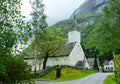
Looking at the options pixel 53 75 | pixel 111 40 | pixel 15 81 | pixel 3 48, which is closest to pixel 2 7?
pixel 3 48

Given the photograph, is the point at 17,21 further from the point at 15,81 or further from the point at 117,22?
the point at 117,22

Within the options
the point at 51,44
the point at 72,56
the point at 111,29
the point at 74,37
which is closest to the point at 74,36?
the point at 74,37

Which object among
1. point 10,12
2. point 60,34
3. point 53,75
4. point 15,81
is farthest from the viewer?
point 60,34

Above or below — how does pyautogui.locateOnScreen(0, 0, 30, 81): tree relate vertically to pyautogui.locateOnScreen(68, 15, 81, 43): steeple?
below

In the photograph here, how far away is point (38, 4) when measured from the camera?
5591 centimetres

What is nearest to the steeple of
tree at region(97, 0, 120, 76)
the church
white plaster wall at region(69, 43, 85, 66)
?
the church

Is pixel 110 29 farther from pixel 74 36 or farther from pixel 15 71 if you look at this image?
pixel 74 36

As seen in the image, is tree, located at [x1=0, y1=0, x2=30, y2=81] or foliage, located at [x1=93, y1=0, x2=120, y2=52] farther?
foliage, located at [x1=93, y1=0, x2=120, y2=52]

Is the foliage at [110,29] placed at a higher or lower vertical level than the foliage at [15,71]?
higher

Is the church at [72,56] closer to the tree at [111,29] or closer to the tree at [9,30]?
the tree at [111,29]

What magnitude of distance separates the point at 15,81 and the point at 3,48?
1206cm

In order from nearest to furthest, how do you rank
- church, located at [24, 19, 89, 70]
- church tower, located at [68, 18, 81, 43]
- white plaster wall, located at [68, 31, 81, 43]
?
church, located at [24, 19, 89, 70]
white plaster wall, located at [68, 31, 81, 43]
church tower, located at [68, 18, 81, 43]

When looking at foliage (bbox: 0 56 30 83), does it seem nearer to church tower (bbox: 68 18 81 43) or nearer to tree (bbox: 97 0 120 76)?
tree (bbox: 97 0 120 76)

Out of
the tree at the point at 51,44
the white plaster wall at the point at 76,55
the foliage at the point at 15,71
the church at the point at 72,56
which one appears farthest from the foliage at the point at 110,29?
the white plaster wall at the point at 76,55
